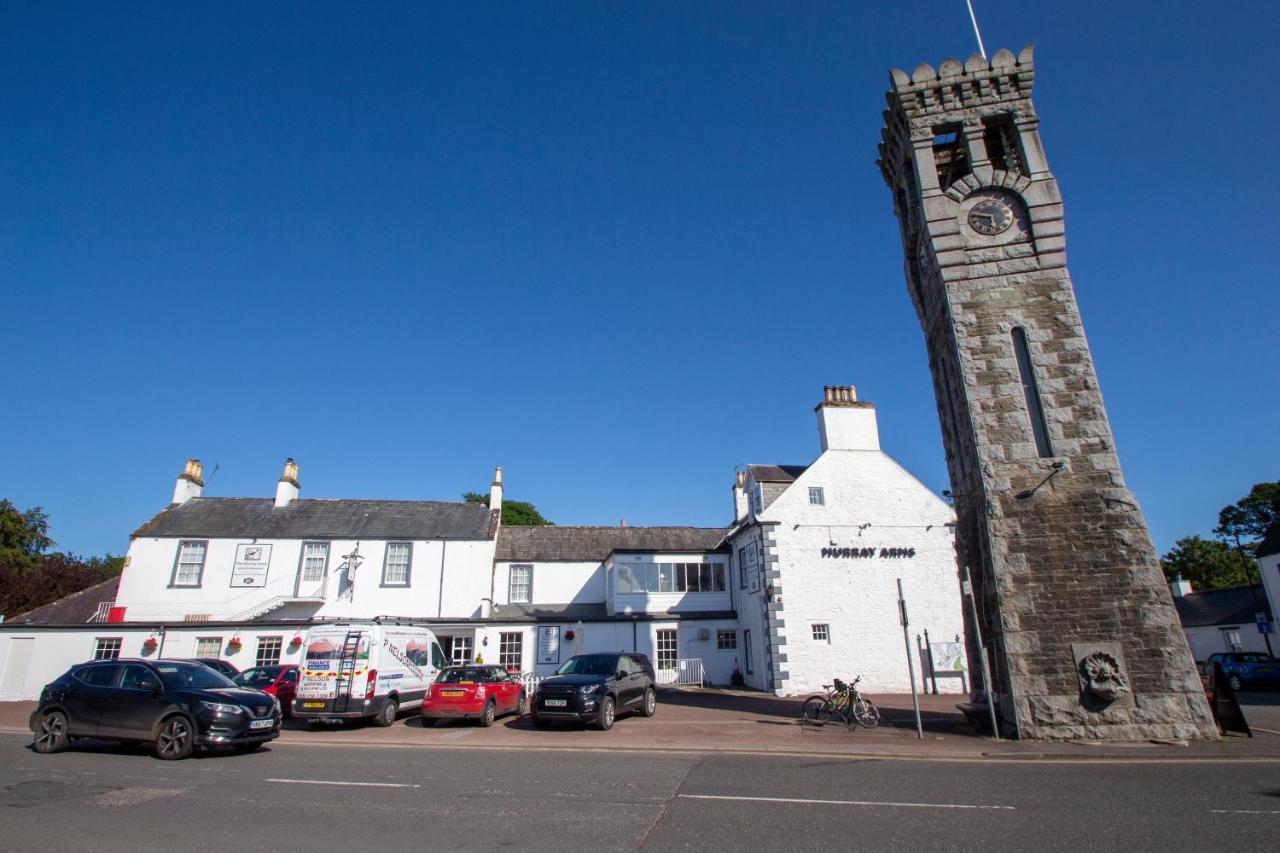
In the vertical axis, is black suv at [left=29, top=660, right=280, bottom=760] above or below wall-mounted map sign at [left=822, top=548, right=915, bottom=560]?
below

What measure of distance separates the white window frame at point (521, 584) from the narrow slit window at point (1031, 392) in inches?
918

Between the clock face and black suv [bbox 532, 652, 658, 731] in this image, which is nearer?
the clock face

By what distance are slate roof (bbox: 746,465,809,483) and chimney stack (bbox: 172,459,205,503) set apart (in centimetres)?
2767

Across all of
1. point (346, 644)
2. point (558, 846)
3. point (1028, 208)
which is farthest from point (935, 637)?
point (558, 846)

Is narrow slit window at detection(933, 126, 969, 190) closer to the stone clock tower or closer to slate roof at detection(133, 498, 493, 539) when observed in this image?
the stone clock tower

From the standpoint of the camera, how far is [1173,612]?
1142cm

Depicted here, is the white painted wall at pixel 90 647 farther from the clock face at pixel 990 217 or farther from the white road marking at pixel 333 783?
the clock face at pixel 990 217

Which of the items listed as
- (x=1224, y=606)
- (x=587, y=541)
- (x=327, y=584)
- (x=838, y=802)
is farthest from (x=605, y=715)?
(x=1224, y=606)

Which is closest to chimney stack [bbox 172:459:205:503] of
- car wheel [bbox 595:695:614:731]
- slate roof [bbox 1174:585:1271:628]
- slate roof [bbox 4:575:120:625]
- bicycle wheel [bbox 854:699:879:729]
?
slate roof [bbox 4:575:120:625]

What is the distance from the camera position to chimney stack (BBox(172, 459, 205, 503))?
101ft

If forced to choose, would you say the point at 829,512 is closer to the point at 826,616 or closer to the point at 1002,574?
the point at 826,616

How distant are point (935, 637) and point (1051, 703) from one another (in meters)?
13.6

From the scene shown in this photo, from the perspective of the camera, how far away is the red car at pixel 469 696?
15.5 meters

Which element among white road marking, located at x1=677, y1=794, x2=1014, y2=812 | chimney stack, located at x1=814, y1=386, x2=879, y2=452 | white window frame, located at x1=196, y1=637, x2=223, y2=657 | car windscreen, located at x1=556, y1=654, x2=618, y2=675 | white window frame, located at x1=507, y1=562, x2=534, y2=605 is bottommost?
white road marking, located at x1=677, y1=794, x2=1014, y2=812
